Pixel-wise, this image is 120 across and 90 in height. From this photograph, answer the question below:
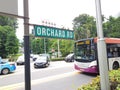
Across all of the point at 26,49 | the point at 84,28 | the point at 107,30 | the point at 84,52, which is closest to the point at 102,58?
the point at 26,49

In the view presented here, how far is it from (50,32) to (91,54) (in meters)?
7.52

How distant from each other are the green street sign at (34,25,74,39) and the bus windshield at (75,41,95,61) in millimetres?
7029

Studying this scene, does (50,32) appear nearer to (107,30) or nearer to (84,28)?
(107,30)

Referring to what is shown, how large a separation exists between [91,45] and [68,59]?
53.3 ft

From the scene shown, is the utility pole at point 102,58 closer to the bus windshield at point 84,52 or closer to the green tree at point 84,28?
the bus windshield at point 84,52

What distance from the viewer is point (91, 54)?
10.9 meters

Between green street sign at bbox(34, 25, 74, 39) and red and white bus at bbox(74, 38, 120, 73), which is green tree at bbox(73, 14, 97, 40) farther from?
green street sign at bbox(34, 25, 74, 39)

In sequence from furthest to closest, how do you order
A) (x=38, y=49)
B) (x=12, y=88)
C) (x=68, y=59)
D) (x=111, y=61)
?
(x=38, y=49) < (x=68, y=59) < (x=111, y=61) < (x=12, y=88)

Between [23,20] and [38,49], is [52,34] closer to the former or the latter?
[23,20]

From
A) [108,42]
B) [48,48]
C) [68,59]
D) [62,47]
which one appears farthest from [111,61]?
[48,48]

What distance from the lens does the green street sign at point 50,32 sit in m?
3.65

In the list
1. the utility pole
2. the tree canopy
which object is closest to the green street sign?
the utility pole

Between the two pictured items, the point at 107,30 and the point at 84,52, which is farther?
the point at 107,30

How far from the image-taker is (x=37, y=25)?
12.1ft
